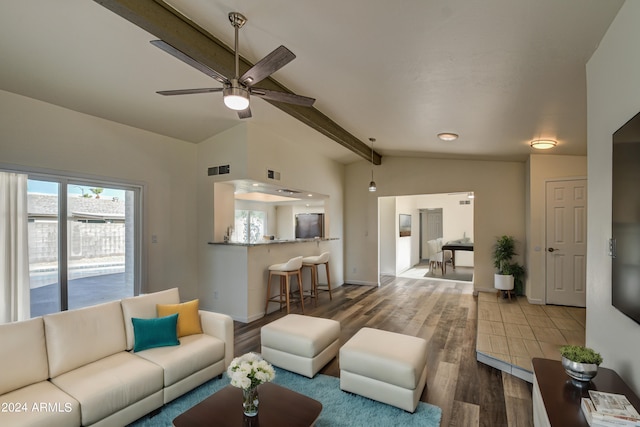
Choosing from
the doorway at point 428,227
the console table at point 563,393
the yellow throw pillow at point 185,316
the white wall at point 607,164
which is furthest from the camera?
the doorway at point 428,227

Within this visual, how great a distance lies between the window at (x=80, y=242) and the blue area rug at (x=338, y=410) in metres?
2.25

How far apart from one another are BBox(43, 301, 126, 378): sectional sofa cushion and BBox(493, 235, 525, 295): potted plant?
5.54 metres

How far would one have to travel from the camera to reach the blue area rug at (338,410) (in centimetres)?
227

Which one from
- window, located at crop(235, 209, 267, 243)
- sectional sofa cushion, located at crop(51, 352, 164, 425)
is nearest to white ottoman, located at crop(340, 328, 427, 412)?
sectional sofa cushion, located at crop(51, 352, 164, 425)

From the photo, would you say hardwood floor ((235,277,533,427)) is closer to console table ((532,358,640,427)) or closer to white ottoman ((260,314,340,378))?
white ottoman ((260,314,340,378))

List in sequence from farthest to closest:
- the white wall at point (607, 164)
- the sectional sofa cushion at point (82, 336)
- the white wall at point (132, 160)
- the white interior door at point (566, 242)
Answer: the white interior door at point (566, 242) < the white wall at point (132, 160) < the sectional sofa cushion at point (82, 336) < the white wall at point (607, 164)

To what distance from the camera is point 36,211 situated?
3428 millimetres

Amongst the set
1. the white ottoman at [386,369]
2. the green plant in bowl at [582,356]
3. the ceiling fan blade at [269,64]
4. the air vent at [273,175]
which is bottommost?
the white ottoman at [386,369]

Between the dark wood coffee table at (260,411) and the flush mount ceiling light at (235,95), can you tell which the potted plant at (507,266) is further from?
the flush mount ceiling light at (235,95)

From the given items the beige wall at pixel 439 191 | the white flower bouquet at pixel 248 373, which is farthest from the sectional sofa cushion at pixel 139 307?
the beige wall at pixel 439 191

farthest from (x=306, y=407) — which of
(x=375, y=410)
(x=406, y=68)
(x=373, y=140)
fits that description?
(x=373, y=140)

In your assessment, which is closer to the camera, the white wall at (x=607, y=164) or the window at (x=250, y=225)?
the white wall at (x=607, y=164)

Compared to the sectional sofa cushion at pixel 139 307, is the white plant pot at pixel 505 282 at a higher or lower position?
lower

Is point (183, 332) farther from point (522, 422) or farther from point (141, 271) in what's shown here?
point (522, 422)
